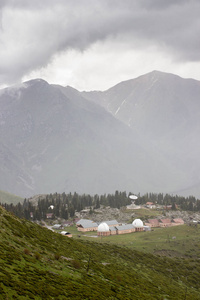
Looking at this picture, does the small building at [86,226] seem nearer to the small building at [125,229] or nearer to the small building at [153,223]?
the small building at [125,229]

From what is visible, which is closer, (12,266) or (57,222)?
(12,266)

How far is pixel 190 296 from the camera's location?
57094 millimetres

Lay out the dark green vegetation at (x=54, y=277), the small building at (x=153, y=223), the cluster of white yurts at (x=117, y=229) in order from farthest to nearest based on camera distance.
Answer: the small building at (x=153, y=223), the cluster of white yurts at (x=117, y=229), the dark green vegetation at (x=54, y=277)

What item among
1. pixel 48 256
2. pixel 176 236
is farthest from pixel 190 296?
pixel 176 236

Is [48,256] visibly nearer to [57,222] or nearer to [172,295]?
[172,295]

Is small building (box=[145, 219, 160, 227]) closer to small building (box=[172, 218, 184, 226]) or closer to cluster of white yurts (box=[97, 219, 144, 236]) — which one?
small building (box=[172, 218, 184, 226])

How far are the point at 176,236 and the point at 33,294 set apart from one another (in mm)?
118191

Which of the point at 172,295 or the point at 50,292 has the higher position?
the point at 50,292

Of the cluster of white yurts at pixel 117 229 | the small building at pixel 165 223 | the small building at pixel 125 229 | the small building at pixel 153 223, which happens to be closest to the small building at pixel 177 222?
the small building at pixel 165 223

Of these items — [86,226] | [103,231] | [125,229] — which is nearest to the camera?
[103,231]

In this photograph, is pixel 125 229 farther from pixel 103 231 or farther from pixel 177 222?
pixel 177 222

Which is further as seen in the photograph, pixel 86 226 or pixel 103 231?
pixel 86 226

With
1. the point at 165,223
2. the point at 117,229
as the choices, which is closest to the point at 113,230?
the point at 117,229

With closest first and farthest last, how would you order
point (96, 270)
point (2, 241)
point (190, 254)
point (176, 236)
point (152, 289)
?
point (2, 241), point (96, 270), point (152, 289), point (190, 254), point (176, 236)
